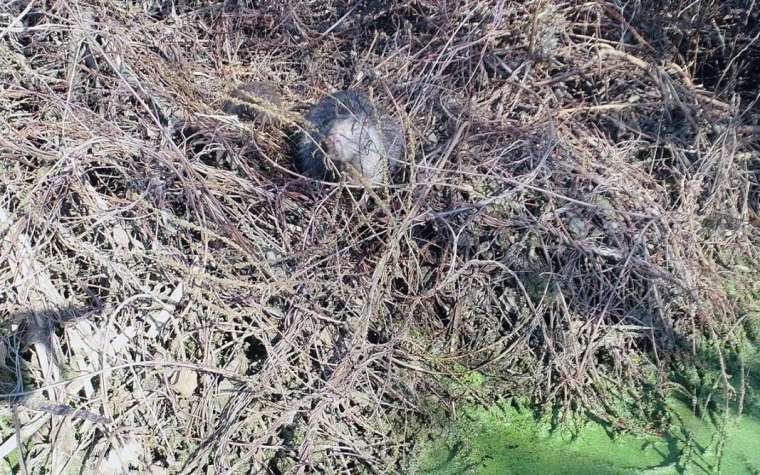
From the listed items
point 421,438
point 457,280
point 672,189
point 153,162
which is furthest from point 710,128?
point 153,162

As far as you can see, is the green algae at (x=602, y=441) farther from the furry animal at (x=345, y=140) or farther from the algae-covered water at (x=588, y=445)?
the furry animal at (x=345, y=140)

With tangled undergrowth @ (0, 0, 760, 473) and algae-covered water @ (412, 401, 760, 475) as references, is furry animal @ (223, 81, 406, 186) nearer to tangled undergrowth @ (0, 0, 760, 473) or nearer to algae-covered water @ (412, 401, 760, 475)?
tangled undergrowth @ (0, 0, 760, 473)

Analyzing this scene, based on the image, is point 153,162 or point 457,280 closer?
point 153,162

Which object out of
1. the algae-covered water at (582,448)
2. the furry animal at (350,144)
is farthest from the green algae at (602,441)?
the furry animal at (350,144)

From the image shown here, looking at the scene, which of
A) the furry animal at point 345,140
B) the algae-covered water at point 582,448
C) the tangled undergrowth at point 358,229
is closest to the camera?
the tangled undergrowth at point 358,229

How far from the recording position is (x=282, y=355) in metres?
2.92

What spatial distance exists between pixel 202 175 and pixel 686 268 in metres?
2.31

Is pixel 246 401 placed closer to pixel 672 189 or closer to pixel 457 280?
pixel 457 280

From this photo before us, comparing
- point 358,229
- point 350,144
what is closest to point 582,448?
point 358,229

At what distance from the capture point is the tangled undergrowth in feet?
9.06

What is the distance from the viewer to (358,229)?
3387 mm

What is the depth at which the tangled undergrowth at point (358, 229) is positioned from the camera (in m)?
2.76

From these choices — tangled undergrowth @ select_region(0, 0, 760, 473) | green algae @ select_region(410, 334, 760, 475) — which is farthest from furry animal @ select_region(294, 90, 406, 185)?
green algae @ select_region(410, 334, 760, 475)

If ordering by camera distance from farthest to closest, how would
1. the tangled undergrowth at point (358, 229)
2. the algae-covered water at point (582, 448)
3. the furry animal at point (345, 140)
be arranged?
the furry animal at point (345, 140)
the algae-covered water at point (582, 448)
the tangled undergrowth at point (358, 229)
